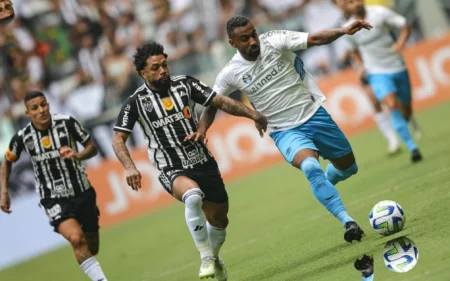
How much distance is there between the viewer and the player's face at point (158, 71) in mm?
8297

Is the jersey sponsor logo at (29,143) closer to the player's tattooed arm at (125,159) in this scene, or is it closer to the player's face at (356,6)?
the player's tattooed arm at (125,159)

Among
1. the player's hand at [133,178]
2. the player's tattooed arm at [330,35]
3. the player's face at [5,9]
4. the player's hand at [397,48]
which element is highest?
the player's face at [5,9]

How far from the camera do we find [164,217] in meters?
16.6

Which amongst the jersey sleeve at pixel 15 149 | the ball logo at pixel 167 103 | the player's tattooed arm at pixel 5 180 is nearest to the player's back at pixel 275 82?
the ball logo at pixel 167 103

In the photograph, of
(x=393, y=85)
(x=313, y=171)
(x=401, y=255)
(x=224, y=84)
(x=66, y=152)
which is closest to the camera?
Answer: (x=401, y=255)

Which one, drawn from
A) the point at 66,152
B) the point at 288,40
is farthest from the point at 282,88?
the point at 66,152

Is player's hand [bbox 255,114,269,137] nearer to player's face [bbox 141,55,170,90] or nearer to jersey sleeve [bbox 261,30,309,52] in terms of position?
jersey sleeve [bbox 261,30,309,52]

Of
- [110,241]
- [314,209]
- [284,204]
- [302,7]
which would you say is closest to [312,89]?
[314,209]

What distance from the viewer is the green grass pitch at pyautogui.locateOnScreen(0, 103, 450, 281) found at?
7.52 metres

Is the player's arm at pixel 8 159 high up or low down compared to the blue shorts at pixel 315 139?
up

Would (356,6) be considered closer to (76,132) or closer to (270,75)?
(270,75)

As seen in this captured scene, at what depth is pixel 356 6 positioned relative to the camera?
12953mm

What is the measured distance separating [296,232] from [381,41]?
420 cm

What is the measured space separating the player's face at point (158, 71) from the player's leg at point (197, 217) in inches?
35.9
